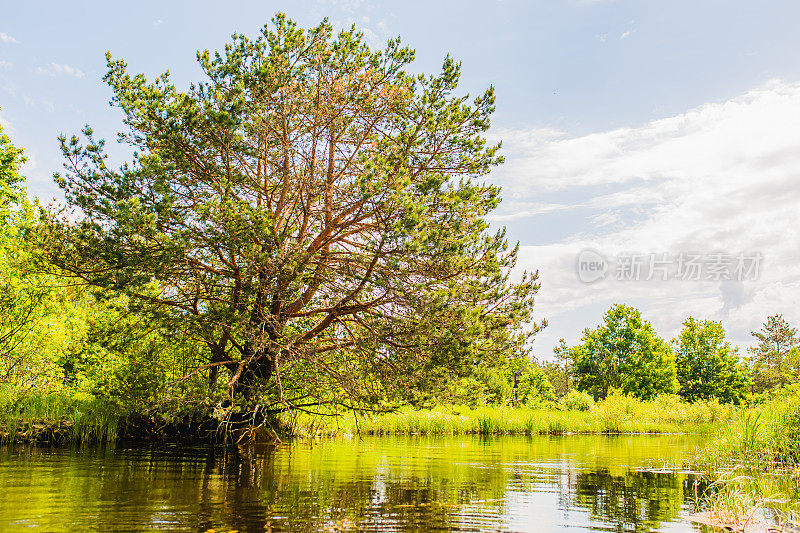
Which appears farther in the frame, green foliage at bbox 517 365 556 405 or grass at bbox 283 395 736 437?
green foliage at bbox 517 365 556 405

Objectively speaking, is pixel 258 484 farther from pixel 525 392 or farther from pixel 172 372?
pixel 525 392

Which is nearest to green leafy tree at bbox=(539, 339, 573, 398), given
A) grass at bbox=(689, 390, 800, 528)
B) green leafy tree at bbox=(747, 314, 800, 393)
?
green leafy tree at bbox=(747, 314, 800, 393)

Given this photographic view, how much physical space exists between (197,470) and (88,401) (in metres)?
8.56

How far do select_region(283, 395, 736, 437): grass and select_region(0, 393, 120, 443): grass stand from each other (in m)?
6.17

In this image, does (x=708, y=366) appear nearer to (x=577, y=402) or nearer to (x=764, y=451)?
(x=577, y=402)

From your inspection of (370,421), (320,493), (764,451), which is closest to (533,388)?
(370,421)

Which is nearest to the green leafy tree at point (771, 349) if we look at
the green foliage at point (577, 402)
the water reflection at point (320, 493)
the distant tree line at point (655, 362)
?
the distant tree line at point (655, 362)

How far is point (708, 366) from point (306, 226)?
70403mm

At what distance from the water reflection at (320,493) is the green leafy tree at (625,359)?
5162 cm

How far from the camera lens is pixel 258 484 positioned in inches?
398

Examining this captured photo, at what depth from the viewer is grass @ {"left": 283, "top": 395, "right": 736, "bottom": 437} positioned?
24.0 metres

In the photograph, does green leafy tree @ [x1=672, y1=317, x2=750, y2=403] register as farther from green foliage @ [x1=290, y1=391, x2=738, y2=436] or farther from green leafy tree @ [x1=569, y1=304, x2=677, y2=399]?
green foliage @ [x1=290, y1=391, x2=738, y2=436]

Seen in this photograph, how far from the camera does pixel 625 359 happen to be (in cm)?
6425

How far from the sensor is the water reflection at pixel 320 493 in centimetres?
698
